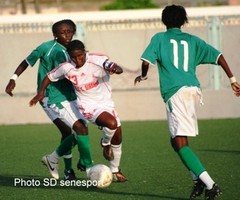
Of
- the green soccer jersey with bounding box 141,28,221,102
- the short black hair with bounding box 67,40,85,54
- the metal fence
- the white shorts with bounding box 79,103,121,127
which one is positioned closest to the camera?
the green soccer jersey with bounding box 141,28,221,102

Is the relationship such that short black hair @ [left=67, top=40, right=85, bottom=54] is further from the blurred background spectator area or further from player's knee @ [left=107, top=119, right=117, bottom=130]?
the blurred background spectator area

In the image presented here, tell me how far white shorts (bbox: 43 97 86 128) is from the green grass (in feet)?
2.74

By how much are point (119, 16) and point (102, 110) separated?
35.9 ft

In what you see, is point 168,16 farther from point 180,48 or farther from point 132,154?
point 132,154

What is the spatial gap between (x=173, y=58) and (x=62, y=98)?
2.24 metres

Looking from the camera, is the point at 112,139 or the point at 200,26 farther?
the point at 200,26

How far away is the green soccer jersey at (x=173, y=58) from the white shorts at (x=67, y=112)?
189cm

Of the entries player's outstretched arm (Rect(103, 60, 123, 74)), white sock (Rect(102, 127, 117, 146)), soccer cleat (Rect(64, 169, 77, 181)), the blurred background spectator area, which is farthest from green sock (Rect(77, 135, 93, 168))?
the blurred background spectator area

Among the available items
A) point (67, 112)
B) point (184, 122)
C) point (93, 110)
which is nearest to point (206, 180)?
point (184, 122)

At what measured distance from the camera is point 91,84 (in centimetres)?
1201

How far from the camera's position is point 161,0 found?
42.5 m

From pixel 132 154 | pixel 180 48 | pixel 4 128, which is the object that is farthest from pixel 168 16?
pixel 4 128

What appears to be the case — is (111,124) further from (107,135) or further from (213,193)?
(213,193)

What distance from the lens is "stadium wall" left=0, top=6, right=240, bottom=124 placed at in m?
22.2
